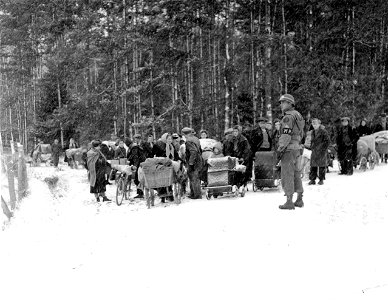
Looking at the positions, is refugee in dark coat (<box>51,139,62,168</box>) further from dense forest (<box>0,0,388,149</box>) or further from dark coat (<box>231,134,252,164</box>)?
dark coat (<box>231,134,252,164</box>)

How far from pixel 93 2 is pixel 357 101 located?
44.7 ft

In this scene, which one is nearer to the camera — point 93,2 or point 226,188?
point 226,188

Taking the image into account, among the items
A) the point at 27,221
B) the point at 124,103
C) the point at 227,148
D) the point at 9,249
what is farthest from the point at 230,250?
the point at 124,103

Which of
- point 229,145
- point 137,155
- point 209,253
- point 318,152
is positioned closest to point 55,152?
point 137,155

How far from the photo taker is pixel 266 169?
464 inches

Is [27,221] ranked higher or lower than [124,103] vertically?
lower

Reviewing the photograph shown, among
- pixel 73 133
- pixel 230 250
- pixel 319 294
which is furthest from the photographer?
pixel 73 133

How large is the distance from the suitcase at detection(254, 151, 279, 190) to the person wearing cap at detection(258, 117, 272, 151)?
3.01 ft

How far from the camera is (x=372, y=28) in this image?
2294cm

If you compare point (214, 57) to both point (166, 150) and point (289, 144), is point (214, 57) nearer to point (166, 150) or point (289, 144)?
point (166, 150)

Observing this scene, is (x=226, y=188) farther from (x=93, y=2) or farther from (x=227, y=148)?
(x=93, y=2)

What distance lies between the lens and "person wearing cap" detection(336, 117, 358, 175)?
48.4 ft

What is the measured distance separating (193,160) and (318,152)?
3.74 m

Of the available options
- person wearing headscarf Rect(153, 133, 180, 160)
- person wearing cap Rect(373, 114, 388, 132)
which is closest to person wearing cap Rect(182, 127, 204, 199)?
person wearing headscarf Rect(153, 133, 180, 160)
